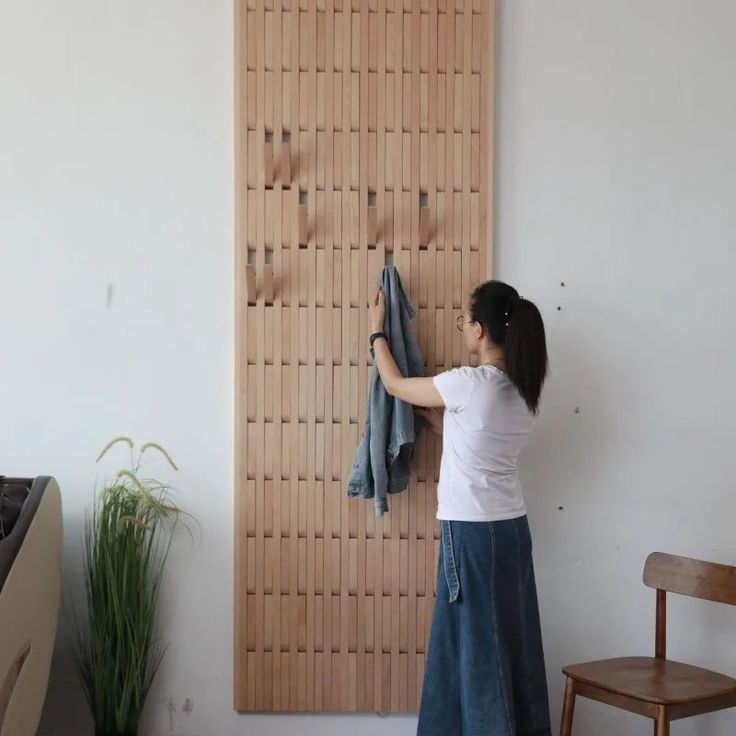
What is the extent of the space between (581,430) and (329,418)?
2.52 ft

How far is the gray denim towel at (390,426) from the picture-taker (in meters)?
2.61

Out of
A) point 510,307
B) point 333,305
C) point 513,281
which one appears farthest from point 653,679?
point 333,305

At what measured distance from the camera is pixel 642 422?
9.22ft

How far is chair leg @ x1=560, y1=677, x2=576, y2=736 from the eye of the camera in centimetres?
245

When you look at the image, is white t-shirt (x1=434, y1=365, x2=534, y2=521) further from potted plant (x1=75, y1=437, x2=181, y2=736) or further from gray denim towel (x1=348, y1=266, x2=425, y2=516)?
potted plant (x1=75, y1=437, x2=181, y2=736)

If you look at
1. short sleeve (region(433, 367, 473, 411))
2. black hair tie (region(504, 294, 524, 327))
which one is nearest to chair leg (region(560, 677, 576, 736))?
short sleeve (region(433, 367, 473, 411))

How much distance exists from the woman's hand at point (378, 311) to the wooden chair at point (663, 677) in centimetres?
103

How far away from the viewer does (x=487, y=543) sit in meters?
2.39

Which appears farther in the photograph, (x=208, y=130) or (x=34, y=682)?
(x=208, y=130)

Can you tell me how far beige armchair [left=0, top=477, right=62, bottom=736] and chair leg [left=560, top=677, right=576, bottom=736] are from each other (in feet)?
4.54

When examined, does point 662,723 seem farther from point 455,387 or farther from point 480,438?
point 455,387

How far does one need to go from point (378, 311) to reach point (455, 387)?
15.6 inches

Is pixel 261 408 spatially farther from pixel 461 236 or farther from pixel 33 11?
pixel 33 11

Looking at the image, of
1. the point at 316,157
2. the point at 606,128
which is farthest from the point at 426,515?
the point at 606,128
